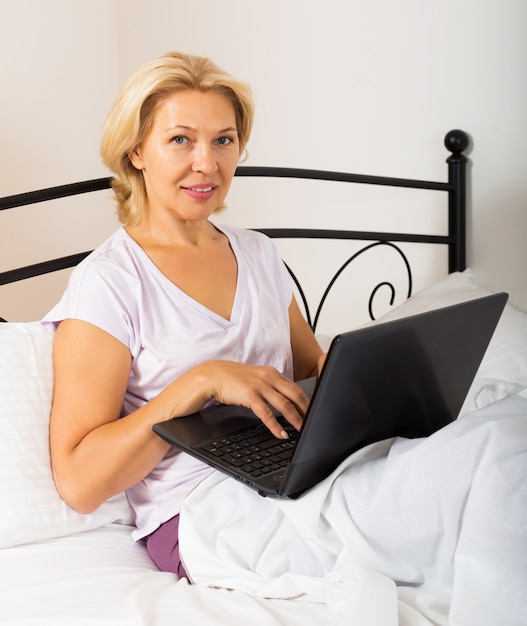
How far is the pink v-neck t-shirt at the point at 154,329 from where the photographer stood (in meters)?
1.23

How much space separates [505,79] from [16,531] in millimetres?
1550

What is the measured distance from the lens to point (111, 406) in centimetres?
120

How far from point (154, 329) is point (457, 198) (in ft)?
3.85

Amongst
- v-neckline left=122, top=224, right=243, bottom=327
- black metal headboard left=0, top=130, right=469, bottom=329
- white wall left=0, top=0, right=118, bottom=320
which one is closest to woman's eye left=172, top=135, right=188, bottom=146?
v-neckline left=122, top=224, right=243, bottom=327

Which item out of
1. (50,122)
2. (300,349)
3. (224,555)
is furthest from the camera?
(50,122)

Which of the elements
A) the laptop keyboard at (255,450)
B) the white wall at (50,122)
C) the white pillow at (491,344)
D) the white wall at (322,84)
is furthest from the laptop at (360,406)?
the white wall at (50,122)

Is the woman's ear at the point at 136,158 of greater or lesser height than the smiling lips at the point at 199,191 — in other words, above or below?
above

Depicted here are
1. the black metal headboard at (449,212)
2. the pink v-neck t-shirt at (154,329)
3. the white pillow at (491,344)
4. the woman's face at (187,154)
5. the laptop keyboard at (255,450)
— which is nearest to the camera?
the laptop keyboard at (255,450)

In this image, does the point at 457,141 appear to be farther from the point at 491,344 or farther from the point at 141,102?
the point at 141,102

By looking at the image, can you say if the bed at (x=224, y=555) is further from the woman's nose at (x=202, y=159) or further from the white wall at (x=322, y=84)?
the white wall at (x=322, y=84)

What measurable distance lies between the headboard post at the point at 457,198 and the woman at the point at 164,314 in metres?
0.82

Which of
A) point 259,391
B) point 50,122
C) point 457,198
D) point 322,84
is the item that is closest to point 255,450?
point 259,391

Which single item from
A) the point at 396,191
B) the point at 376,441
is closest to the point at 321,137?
the point at 396,191

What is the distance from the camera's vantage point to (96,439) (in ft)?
3.80
